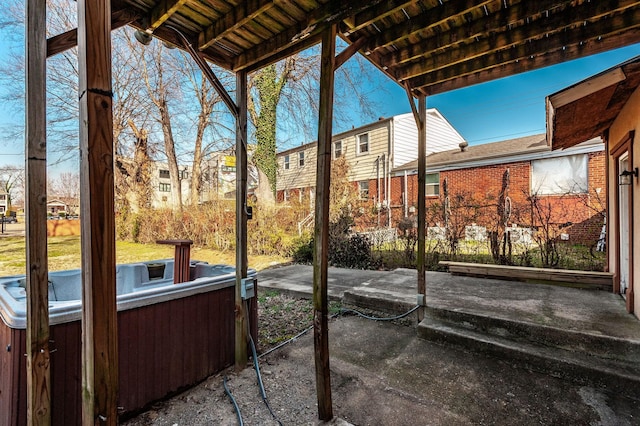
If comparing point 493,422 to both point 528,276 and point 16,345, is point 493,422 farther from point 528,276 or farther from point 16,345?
point 528,276

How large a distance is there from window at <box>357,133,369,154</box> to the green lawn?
7.02 metres

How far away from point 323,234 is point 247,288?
118cm

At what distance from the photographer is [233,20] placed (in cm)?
210

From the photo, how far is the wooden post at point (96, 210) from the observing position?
3.35ft

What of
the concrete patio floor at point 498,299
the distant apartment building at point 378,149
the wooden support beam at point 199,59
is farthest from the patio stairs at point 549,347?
the distant apartment building at point 378,149

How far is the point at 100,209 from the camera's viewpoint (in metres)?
1.04

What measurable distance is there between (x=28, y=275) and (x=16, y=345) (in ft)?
1.88

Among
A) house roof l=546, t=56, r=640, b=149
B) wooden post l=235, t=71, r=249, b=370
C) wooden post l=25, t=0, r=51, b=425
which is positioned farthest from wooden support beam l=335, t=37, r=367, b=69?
house roof l=546, t=56, r=640, b=149

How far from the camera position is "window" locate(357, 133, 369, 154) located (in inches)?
522

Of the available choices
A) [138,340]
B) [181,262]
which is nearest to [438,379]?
[138,340]

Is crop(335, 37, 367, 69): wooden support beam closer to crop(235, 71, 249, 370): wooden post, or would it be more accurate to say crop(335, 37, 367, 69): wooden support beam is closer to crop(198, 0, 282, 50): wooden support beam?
crop(198, 0, 282, 50): wooden support beam

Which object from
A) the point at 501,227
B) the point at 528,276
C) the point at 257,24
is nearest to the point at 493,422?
the point at 257,24

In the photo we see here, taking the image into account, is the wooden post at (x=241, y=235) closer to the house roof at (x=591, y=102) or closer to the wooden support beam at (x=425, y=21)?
the wooden support beam at (x=425, y=21)

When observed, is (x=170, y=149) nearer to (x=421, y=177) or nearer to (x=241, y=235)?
(x=241, y=235)
